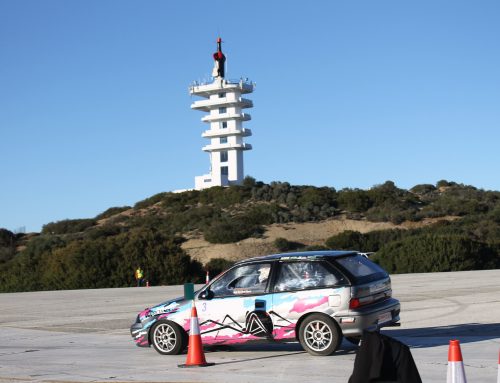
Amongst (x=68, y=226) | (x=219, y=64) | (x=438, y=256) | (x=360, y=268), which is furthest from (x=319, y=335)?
(x=219, y=64)

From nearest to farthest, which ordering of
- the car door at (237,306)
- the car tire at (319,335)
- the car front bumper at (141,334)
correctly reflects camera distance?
the car tire at (319,335), the car door at (237,306), the car front bumper at (141,334)

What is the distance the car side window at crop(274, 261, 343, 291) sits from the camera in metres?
12.0

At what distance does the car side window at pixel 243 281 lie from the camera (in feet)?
40.9

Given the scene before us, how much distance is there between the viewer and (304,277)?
12.2 meters

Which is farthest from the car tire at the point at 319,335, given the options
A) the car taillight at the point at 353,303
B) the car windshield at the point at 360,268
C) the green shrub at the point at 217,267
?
the green shrub at the point at 217,267

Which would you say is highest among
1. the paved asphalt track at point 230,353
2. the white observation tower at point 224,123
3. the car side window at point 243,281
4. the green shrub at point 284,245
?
the white observation tower at point 224,123

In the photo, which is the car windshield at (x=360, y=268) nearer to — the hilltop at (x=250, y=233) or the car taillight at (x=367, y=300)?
the car taillight at (x=367, y=300)

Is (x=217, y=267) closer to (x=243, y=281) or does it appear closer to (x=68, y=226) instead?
(x=68, y=226)

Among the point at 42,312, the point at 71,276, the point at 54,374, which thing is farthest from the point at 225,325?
the point at 71,276

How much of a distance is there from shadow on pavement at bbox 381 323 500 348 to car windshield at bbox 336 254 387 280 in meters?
1.35

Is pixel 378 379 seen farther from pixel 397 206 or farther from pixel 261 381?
pixel 397 206

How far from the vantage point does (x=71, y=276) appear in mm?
45812

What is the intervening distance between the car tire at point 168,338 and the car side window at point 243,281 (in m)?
0.82

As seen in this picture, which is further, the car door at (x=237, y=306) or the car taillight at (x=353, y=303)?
the car door at (x=237, y=306)
